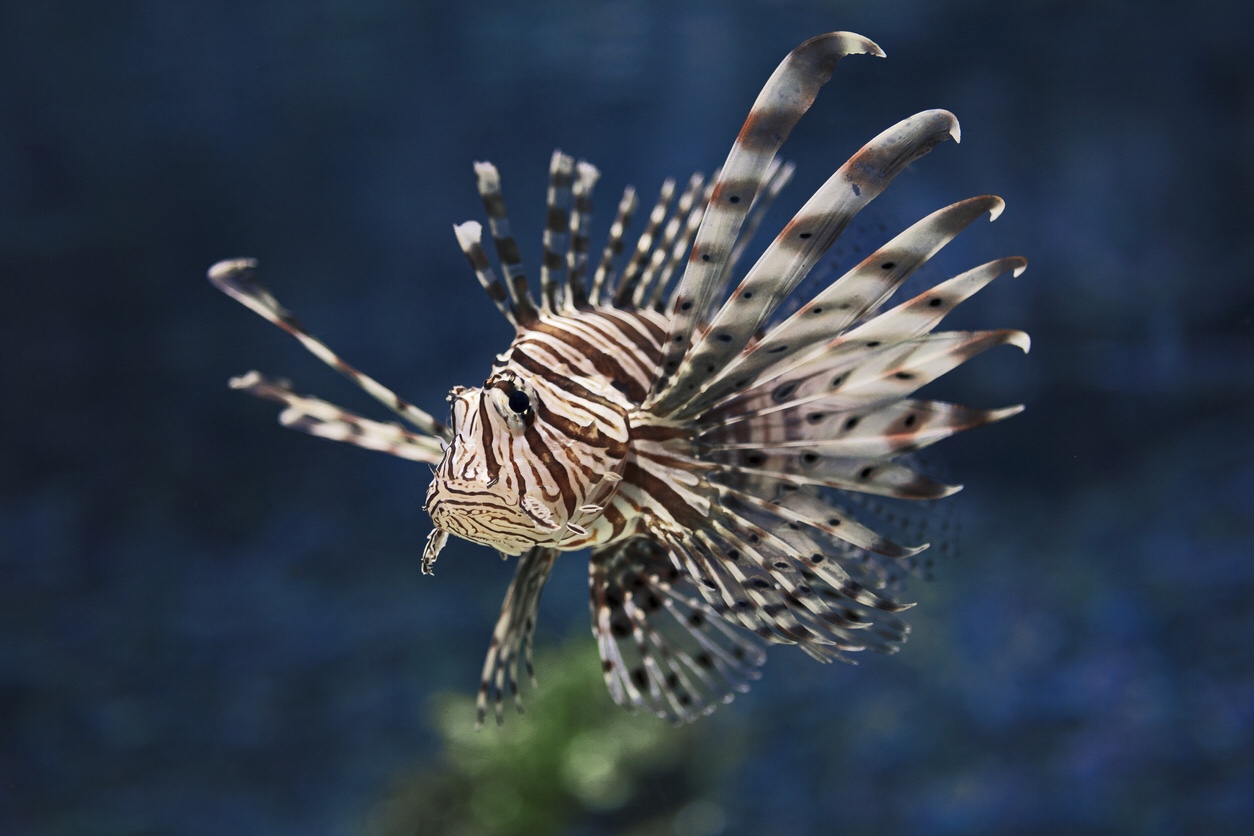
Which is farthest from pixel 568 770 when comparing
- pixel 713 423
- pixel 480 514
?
pixel 480 514

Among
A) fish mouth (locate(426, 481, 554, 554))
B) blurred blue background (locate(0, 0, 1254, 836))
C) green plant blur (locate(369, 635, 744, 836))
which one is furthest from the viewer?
blurred blue background (locate(0, 0, 1254, 836))

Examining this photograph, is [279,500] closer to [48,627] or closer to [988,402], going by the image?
[48,627]

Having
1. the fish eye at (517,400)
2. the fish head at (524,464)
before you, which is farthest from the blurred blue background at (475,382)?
the fish eye at (517,400)

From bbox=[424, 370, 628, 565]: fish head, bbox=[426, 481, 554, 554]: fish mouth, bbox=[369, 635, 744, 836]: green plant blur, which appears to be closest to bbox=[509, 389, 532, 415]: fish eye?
bbox=[424, 370, 628, 565]: fish head

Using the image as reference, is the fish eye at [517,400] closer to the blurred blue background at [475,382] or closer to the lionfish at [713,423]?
the lionfish at [713,423]

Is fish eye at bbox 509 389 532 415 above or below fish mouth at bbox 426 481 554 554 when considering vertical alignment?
above

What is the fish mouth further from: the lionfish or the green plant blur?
the green plant blur
